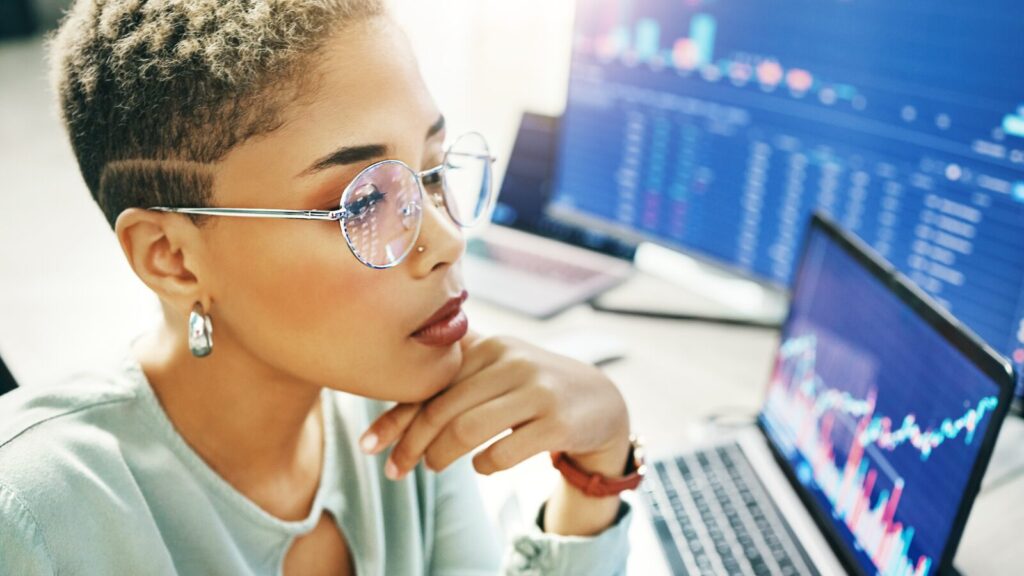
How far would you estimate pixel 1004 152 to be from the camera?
101 centimetres

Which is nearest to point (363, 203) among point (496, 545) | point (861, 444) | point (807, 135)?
point (496, 545)

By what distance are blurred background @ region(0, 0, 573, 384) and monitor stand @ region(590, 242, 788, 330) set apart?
1.22 ft

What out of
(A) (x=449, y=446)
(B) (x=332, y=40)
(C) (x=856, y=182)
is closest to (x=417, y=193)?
(B) (x=332, y=40)

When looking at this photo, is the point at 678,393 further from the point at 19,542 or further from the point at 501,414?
the point at 19,542

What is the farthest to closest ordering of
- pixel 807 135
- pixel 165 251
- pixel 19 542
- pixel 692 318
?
pixel 692 318 < pixel 807 135 < pixel 165 251 < pixel 19 542

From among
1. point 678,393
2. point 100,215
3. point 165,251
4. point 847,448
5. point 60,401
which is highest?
point 165,251

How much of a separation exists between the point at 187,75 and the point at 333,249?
0.19 meters

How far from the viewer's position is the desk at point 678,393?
96cm

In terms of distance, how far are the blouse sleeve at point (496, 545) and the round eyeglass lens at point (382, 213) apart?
14.3 inches

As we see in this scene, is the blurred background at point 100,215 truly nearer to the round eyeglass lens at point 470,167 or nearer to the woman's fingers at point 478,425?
the round eyeglass lens at point 470,167

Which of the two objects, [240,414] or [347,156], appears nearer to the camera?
[347,156]

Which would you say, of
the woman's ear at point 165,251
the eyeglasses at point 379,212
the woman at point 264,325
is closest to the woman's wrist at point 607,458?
the woman at point 264,325

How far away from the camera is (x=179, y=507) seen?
762 mm

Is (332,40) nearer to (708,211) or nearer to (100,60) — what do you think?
(100,60)
